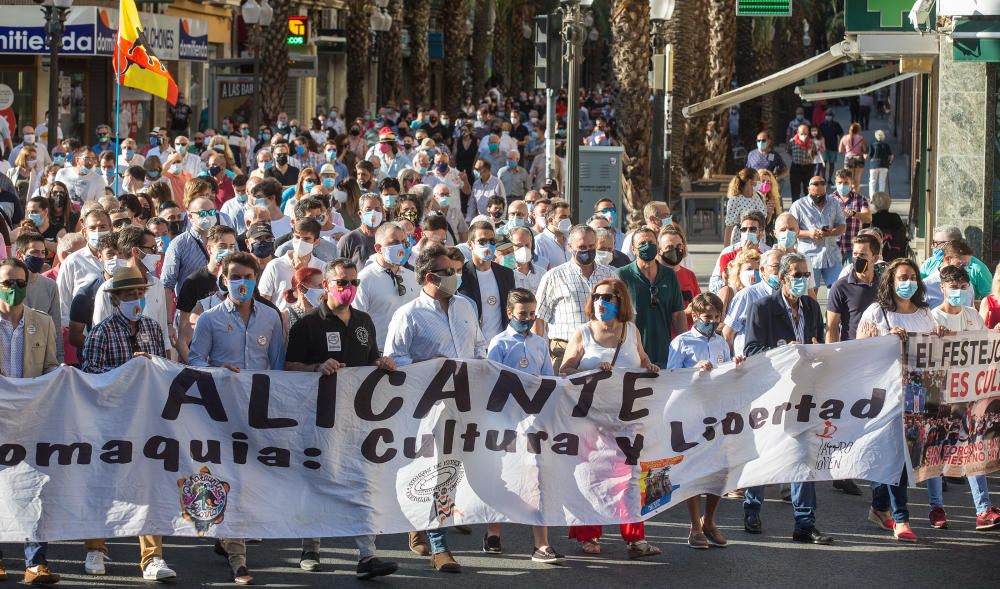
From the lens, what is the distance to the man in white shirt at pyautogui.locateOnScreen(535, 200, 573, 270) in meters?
14.0

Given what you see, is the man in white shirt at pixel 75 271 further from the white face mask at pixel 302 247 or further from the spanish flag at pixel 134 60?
the spanish flag at pixel 134 60

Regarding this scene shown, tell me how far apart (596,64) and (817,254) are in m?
85.8

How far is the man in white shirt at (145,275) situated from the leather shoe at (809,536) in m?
3.89

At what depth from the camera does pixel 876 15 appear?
19234mm

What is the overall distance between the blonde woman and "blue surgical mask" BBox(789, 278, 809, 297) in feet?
3.28

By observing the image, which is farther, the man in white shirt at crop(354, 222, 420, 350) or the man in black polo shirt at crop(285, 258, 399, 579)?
the man in white shirt at crop(354, 222, 420, 350)

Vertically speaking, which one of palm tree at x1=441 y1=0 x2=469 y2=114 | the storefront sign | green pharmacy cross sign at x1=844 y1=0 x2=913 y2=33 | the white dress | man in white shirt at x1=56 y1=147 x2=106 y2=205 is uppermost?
palm tree at x1=441 y1=0 x2=469 y2=114

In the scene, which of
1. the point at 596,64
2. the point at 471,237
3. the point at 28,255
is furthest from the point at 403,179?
the point at 596,64

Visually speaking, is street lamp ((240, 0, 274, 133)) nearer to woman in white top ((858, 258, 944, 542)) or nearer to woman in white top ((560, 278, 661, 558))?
woman in white top ((858, 258, 944, 542))

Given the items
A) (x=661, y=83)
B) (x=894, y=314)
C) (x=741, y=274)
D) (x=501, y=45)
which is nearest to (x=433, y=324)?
(x=894, y=314)

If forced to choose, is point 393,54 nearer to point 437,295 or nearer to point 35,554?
point 437,295

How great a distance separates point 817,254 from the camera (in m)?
15.5

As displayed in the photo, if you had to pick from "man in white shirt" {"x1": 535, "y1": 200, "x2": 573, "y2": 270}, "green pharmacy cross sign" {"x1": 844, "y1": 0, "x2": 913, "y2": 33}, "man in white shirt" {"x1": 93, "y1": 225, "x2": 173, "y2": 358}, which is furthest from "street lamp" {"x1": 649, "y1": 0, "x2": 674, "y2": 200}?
"man in white shirt" {"x1": 93, "y1": 225, "x2": 173, "y2": 358}

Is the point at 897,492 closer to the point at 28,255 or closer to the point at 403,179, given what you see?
the point at 28,255
